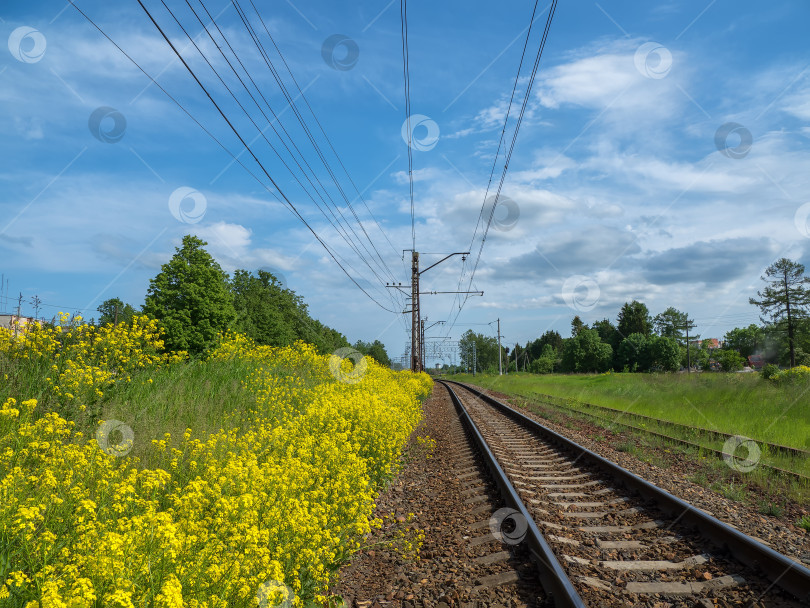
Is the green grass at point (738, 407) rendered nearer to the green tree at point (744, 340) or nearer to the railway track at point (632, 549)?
the railway track at point (632, 549)

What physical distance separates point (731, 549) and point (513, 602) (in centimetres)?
225

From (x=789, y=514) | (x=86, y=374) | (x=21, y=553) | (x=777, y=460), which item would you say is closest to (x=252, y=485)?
(x=21, y=553)

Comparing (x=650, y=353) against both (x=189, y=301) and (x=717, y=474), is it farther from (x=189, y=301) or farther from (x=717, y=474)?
(x=717, y=474)

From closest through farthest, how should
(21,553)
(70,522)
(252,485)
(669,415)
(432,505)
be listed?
1. (21,553)
2. (70,522)
3. (252,485)
4. (432,505)
5. (669,415)

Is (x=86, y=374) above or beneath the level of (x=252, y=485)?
above

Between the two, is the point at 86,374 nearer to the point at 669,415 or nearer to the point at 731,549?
the point at 731,549

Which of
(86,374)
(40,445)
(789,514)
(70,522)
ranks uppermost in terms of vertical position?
(86,374)

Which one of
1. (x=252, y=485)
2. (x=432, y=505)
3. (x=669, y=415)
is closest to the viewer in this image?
(x=252, y=485)

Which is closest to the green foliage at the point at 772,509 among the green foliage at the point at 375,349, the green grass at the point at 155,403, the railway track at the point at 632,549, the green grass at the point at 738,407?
the railway track at the point at 632,549

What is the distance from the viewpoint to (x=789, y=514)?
19.1 ft

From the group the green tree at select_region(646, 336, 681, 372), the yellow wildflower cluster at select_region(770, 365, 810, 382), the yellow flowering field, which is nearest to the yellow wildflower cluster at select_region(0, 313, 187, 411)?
the yellow flowering field

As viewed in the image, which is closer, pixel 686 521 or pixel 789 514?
pixel 686 521

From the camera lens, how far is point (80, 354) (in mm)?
7344

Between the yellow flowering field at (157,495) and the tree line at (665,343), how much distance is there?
53.3 m
